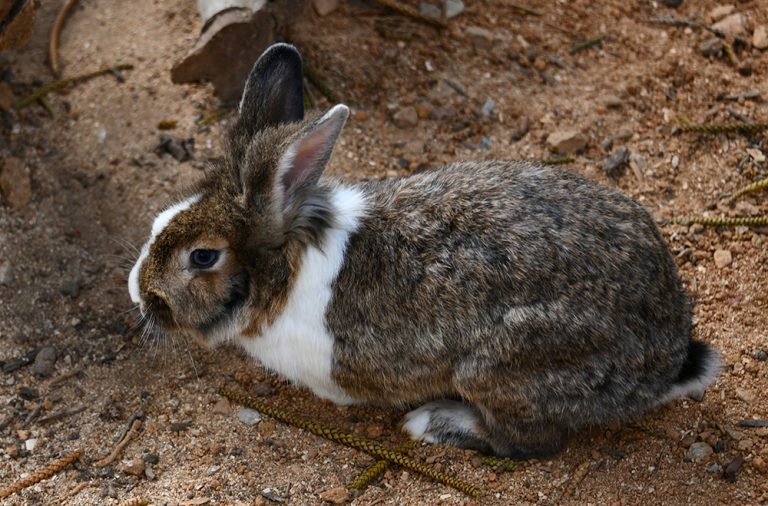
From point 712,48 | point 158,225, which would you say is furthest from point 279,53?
point 712,48

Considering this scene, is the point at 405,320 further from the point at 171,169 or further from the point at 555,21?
the point at 555,21

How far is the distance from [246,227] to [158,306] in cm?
63

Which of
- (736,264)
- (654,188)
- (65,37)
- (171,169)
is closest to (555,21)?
(654,188)

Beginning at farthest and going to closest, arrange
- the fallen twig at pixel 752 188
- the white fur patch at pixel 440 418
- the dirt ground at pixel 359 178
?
the fallen twig at pixel 752 188 → the white fur patch at pixel 440 418 → the dirt ground at pixel 359 178

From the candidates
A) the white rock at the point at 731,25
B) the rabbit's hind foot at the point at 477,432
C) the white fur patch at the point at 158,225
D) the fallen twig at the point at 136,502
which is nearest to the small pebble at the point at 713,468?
the rabbit's hind foot at the point at 477,432

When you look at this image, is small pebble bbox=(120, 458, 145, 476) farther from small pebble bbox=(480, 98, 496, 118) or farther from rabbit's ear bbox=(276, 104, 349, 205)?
small pebble bbox=(480, 98, 496, 118)

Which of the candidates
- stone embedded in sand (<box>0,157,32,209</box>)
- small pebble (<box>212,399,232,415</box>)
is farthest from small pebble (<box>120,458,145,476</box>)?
stone embedded in sand (<box>0,157,32,209</box>)

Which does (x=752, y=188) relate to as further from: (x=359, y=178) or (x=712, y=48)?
(x=359, y=178)

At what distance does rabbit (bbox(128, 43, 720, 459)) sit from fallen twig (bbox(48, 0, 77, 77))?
8.83 ft

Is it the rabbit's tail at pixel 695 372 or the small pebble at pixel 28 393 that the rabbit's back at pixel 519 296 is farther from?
the small pebble at pixel 28 393

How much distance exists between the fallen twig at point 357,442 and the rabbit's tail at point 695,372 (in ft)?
3.73

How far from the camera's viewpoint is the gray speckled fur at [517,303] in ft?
14.5

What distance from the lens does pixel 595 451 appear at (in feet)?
15.7

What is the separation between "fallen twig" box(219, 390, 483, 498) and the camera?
4.65 m
